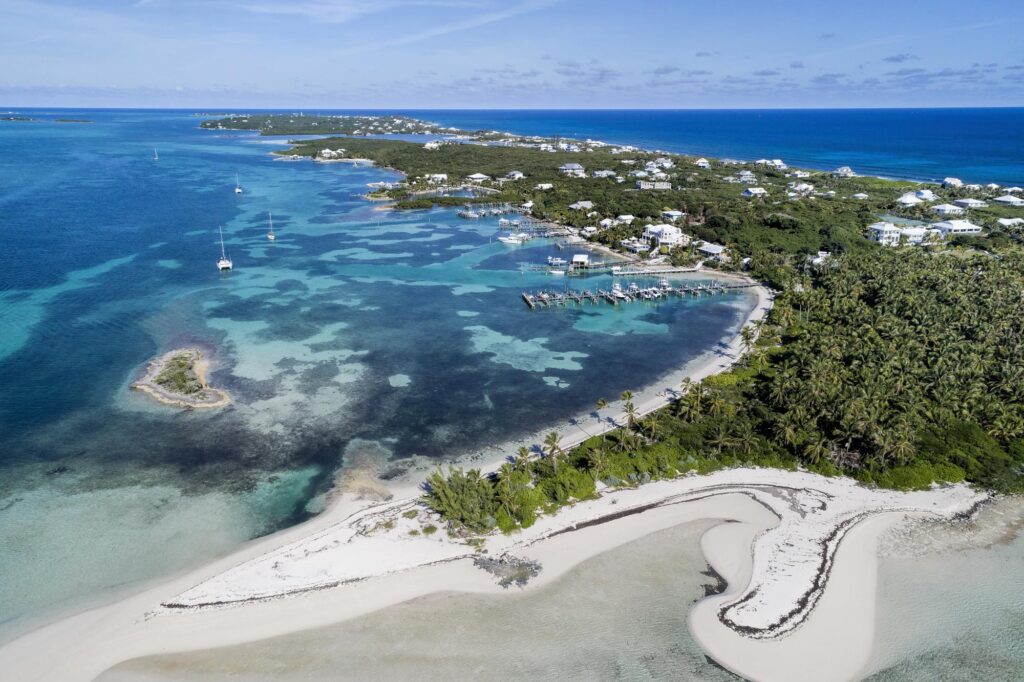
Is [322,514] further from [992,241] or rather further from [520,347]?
[992,241]

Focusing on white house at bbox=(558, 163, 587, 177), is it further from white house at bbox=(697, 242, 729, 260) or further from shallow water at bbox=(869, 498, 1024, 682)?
shallow water at bbox=(869, 498, 1024, 682)

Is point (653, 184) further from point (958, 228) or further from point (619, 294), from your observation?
point (619, 294)

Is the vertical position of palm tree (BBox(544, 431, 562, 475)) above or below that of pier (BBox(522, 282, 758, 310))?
below

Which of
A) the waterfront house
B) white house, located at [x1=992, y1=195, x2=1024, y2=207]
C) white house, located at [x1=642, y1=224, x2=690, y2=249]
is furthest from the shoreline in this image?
white house, located at [x1=992, y1=195, x2=1024, y2=207]

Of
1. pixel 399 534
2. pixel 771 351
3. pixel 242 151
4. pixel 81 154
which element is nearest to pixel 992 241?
pixel 771 351

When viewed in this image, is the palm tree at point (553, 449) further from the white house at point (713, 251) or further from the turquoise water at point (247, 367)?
the white house at point (713, 251)

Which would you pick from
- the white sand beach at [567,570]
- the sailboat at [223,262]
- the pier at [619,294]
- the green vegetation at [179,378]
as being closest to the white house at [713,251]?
the pier at [619,294]
